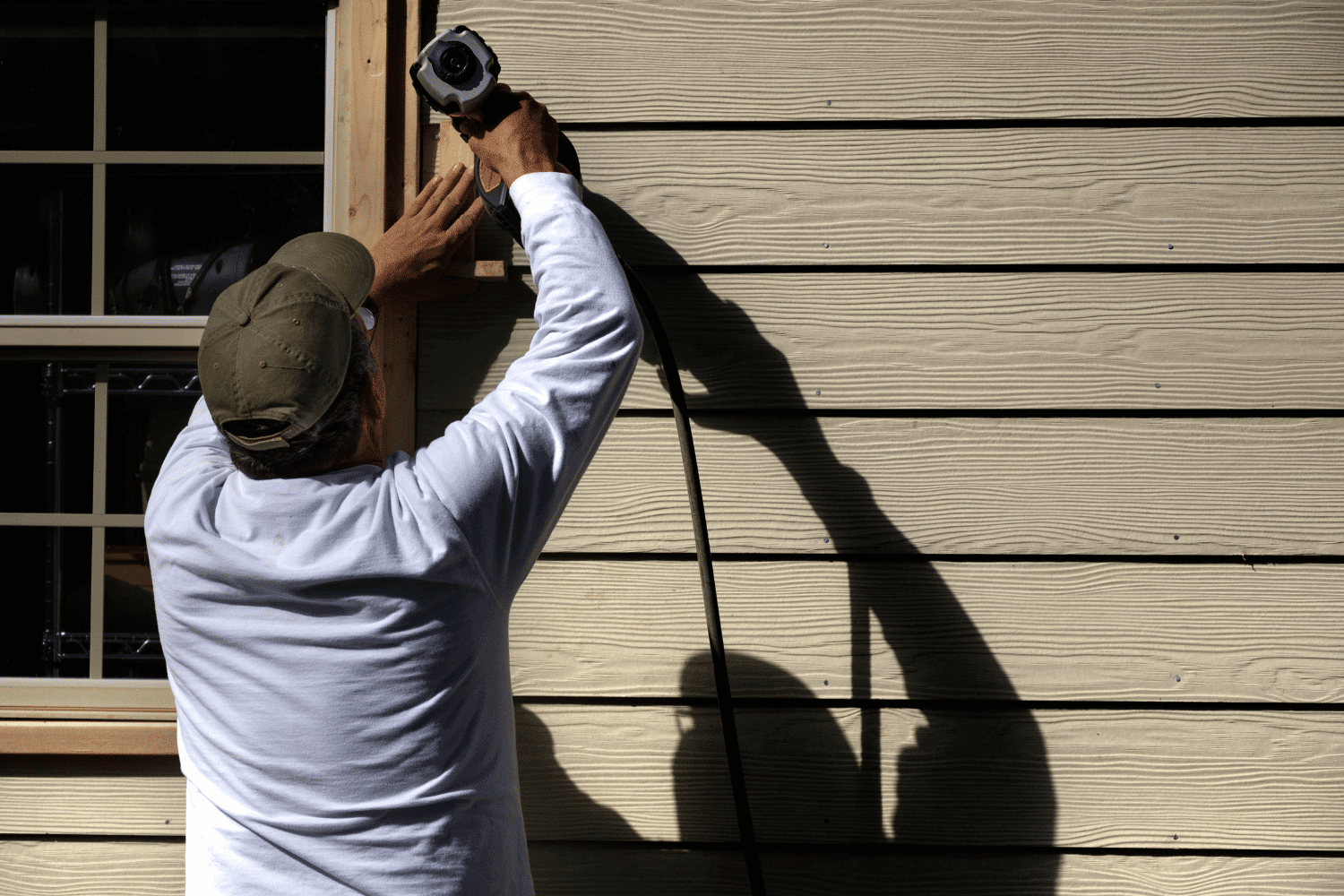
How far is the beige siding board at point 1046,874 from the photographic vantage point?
1.36m

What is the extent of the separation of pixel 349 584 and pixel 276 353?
256 mm

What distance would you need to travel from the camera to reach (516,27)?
1374 mm

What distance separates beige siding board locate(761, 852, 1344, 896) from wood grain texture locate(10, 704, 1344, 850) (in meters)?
0.03

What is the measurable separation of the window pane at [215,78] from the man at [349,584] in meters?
0.65

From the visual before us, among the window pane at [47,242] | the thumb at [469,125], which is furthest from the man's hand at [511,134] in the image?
the window pane at [47,242]

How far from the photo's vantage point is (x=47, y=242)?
1466 millimetres

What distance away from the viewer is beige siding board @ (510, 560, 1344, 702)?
1.35 meters

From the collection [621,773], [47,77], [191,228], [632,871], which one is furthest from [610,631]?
[47,77]

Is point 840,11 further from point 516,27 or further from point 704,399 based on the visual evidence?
point 704,399

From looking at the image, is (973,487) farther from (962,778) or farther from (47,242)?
(47,242)

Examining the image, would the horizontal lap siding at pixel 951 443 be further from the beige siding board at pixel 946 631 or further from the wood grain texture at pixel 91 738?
the wood grain texture at pixel 91 738

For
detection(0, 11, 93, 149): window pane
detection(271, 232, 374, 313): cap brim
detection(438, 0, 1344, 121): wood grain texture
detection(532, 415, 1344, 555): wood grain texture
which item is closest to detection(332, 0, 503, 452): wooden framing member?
A: detection(438, 0, 1344, 121): wood grain texture

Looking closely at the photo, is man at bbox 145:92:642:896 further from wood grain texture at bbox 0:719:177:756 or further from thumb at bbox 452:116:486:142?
wood grain texture at bbox 0:719:177:756

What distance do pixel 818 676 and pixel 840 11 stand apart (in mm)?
1089
